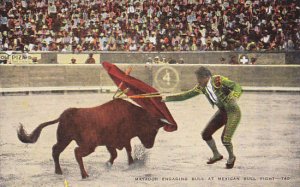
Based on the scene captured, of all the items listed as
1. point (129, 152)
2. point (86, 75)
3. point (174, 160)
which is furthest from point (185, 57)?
point (129, 152)

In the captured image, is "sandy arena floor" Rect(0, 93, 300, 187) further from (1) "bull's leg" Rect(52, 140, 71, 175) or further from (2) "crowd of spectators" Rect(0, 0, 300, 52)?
(2) "crowd of spectators" Rect(0, 0, 300, 52)

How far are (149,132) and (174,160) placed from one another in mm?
791

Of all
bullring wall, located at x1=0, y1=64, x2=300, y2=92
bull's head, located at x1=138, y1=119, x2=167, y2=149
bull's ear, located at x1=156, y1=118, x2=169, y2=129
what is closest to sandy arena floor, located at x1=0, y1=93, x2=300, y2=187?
bull's head, located at x1=138, y1=119, x2=167, y2=149

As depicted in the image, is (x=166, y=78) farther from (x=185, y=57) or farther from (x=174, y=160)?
(x=174, y=160)

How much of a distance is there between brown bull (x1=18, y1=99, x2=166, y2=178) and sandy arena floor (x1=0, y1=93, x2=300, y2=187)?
356 mm

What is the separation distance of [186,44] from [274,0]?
2.62 meters

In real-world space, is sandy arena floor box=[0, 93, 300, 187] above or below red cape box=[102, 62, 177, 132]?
below

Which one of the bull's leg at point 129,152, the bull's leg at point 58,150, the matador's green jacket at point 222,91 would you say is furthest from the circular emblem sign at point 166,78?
the bull's leg at point 58,150

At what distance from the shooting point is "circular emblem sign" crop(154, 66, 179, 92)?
45.5 feet

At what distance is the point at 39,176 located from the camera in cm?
1159

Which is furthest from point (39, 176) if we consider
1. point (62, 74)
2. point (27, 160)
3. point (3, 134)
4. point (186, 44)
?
point (186, 44)

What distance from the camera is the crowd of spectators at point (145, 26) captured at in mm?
17250

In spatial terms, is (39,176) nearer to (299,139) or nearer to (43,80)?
(299,139)

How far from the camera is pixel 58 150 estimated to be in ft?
37.7
